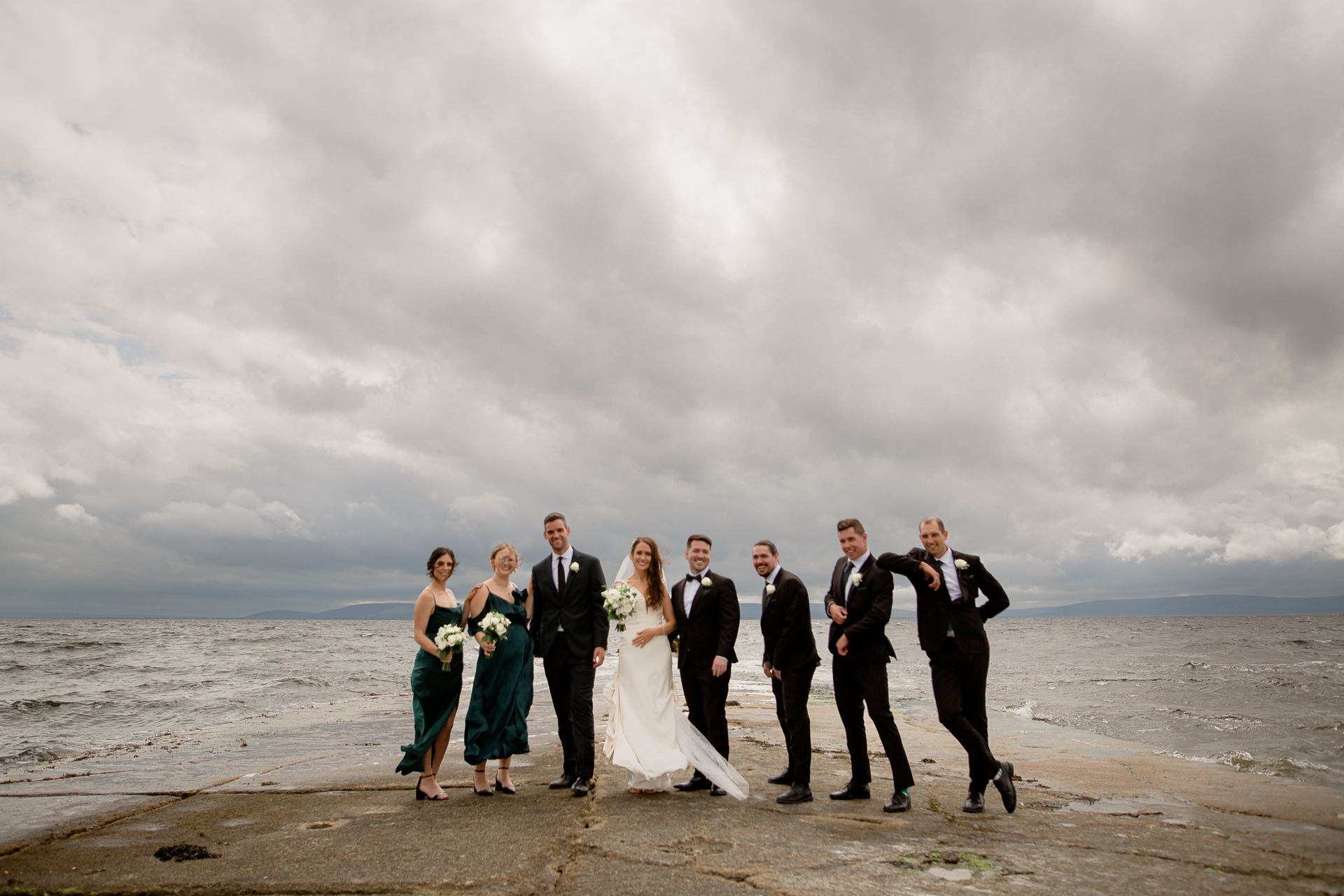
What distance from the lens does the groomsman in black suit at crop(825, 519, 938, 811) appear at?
6004 mm

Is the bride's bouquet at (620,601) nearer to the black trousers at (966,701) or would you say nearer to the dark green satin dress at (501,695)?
the dark green satin dress at (501,695)

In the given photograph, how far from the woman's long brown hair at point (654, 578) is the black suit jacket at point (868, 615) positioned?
159 cm

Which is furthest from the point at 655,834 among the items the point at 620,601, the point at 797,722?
the point at 620,601

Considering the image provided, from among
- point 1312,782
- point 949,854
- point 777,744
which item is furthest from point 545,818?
point 1312,782

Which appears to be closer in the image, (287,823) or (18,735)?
(287,823)

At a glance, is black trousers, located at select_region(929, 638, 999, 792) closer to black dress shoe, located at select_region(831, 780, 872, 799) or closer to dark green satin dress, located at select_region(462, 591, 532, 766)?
black dress shoe, located at select_region(831, 780, 872, 799)

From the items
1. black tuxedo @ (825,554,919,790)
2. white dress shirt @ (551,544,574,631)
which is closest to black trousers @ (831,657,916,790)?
black tuxedo @ (825,554,919,790)

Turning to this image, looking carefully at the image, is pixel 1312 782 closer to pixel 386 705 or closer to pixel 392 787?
pixel 392 787

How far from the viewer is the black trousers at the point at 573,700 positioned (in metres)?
6.66

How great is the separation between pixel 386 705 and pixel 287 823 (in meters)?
12.5

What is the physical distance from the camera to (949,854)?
473 cm

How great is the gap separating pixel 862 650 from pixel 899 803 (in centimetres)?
121

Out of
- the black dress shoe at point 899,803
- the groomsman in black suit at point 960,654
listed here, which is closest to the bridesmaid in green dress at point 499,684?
the black dress shoe at point 899,803

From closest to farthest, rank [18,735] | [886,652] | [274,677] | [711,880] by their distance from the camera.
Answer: [711,880], [886,652], [18,735], [274,677]
